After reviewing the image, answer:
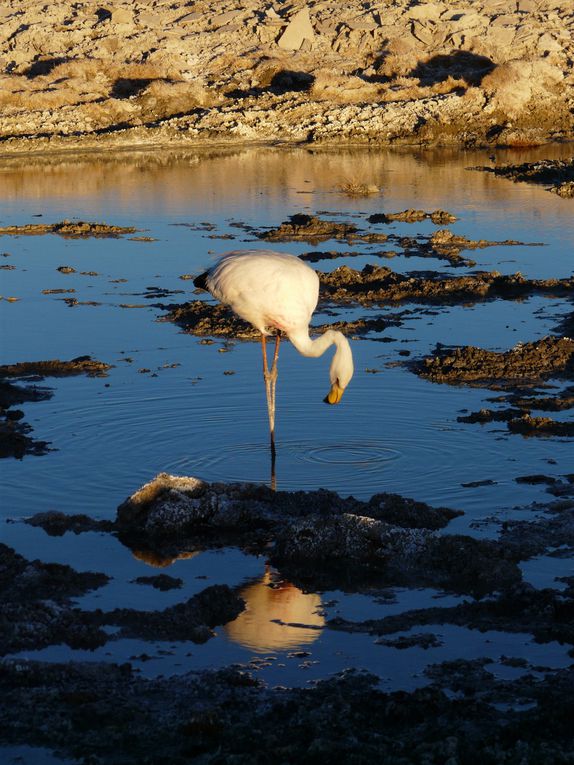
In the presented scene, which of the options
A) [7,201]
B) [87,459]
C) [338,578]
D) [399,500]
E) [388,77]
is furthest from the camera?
[388,77]

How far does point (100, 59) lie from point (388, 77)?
30.9 ft

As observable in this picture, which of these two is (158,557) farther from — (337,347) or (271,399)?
(271,399)

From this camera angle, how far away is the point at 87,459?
10.3 metres

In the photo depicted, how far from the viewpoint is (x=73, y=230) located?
2203 cm

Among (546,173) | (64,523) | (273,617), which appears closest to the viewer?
(273,617)

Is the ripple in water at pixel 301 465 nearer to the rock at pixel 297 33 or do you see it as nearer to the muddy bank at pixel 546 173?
the muddy bank at pixel 546 173

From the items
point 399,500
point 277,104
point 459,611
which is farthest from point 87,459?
point 277,104

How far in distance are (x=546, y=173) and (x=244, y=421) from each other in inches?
725

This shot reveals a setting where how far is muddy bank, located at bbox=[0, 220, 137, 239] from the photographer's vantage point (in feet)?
71.5

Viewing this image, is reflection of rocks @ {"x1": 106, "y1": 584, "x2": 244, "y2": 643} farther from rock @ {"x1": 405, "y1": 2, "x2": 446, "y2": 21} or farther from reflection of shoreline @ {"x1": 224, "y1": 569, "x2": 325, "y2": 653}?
rock @ {"x1": 405, "y1": 2, "x2": 446, "y2": 21}

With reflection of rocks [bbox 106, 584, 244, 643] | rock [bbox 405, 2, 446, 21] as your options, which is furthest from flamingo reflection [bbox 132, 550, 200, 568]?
rock [bbox 405, 2, 446, 21]

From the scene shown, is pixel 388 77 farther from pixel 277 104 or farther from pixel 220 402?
pixel 220 402

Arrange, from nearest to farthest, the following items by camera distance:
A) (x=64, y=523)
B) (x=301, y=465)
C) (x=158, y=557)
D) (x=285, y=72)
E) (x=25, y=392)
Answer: (x=158, y=557) < (x=64, y=523) < (x=301, y=465) < (x=25, y=392) < (x=285, y=72)

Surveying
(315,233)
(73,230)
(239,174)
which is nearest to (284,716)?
(315,233)
